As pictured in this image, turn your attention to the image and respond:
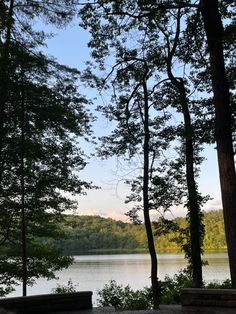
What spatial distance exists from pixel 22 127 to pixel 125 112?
3920 millimetres

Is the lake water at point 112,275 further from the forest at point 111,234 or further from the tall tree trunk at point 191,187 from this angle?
the tall tree trunk at point 191,187

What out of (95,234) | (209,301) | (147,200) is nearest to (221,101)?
(209,301)

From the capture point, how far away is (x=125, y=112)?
1460 cm

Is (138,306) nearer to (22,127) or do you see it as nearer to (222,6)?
(22,127)

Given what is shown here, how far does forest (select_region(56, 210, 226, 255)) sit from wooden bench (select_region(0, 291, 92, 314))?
534cm

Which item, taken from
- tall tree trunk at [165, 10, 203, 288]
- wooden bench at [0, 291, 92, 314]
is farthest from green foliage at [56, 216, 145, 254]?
wooden bench at [0, 291, 92, 314]

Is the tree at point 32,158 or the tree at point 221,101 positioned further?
the tree at point 32,158

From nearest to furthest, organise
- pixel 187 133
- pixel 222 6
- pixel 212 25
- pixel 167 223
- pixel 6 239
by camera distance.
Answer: pixel 212 25 < pixel 222 6 < pixel 187 133 < pixel 6 239 < pixel 167 223

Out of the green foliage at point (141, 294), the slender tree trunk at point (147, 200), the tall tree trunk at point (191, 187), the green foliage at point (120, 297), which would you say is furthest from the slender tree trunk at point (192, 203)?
the green foliage at point (120, 297)

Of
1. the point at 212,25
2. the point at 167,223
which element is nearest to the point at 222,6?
the point at 212,25

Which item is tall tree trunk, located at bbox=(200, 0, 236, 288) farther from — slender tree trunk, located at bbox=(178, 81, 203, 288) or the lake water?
the lake water

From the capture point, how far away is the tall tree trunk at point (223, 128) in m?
8.20

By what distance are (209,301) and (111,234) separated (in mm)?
36369

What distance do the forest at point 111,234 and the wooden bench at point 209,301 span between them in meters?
5.54
